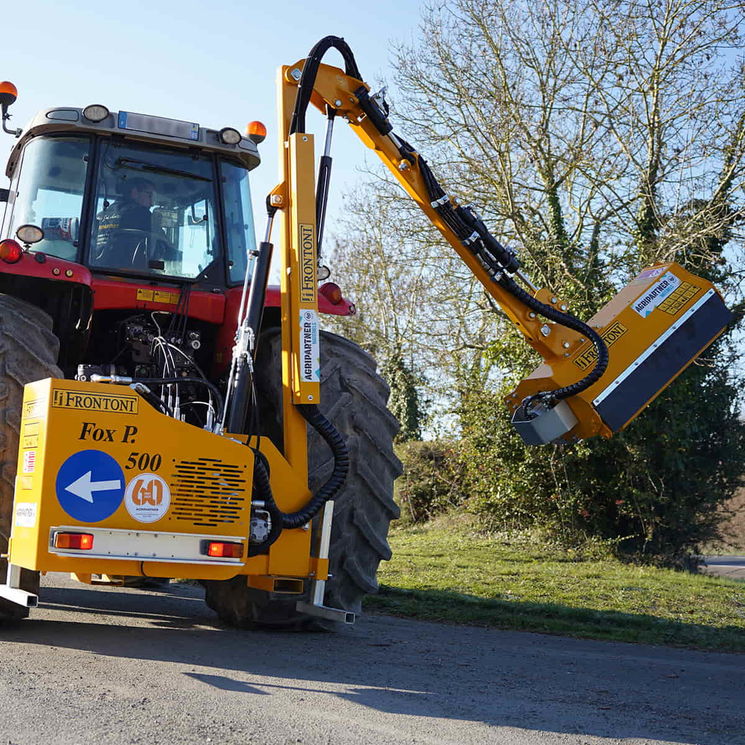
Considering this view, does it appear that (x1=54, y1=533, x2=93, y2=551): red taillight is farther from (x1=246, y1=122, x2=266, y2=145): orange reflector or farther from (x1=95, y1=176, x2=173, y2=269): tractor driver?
(x1=246, y1=122, x2=266, y2=145): orange reflector

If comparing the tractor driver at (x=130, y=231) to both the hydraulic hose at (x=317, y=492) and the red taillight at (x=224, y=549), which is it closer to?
the hydraulic hose at (x=317, y=492)

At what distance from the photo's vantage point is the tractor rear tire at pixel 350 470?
5.88 metres

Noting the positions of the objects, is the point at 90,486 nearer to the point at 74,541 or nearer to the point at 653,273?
the point at 74,541

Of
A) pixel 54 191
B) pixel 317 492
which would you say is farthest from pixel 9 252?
pixel 317 492

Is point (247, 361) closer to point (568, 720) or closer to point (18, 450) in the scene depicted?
point (18, 450)

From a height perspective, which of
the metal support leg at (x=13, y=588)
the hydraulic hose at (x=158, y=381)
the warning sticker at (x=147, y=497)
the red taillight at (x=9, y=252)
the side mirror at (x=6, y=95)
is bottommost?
the metal support leg at (x=13, y=588)

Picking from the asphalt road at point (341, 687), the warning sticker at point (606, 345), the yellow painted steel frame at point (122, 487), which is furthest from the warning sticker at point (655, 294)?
the yellow painted steel frame at point (122, 487)

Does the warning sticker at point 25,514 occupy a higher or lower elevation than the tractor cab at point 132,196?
lower

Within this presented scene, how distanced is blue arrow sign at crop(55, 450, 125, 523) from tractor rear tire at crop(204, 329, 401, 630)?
4.17ft

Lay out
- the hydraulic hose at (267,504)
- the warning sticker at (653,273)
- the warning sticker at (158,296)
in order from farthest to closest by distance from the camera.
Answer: the warning sticker at (653,273) < the warning sticker at (158,296) < the hydraulic hose at (267,504)

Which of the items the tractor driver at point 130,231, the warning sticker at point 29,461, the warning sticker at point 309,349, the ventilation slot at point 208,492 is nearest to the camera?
the warning sticker at point 29,461

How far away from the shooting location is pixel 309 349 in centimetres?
571

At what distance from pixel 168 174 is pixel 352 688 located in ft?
12.4

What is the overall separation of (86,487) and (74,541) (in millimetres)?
255
